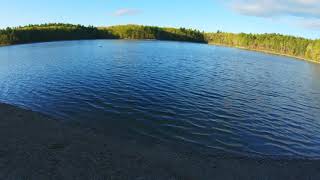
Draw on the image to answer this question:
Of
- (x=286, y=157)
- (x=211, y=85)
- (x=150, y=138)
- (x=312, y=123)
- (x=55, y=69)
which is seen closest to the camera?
(x=286, y=157)

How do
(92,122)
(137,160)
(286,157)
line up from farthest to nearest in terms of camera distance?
(92,122) → (286,157) → (137,160)

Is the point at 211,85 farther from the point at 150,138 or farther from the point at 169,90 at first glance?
the point at 150,138

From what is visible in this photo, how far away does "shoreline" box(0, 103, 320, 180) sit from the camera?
2852 centimetres

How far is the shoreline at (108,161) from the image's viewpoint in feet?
93.6

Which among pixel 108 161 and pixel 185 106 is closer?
pixel 108 161

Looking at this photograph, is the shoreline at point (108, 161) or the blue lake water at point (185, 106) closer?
the shoreline at point (108, 161)

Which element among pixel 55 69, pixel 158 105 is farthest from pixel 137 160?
pixel 55 69

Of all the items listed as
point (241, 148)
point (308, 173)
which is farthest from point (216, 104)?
point (308, 173)

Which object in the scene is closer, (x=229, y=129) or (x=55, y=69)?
(x=229, y=129)

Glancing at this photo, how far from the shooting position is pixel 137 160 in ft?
104

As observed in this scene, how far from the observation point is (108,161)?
31031 mm

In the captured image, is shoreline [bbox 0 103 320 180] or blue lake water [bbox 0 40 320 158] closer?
shoreline [bbox 0 103 320 180]

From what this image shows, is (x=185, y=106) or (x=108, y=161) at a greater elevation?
(x=185, y=106)

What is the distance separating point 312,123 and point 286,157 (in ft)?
60.7
